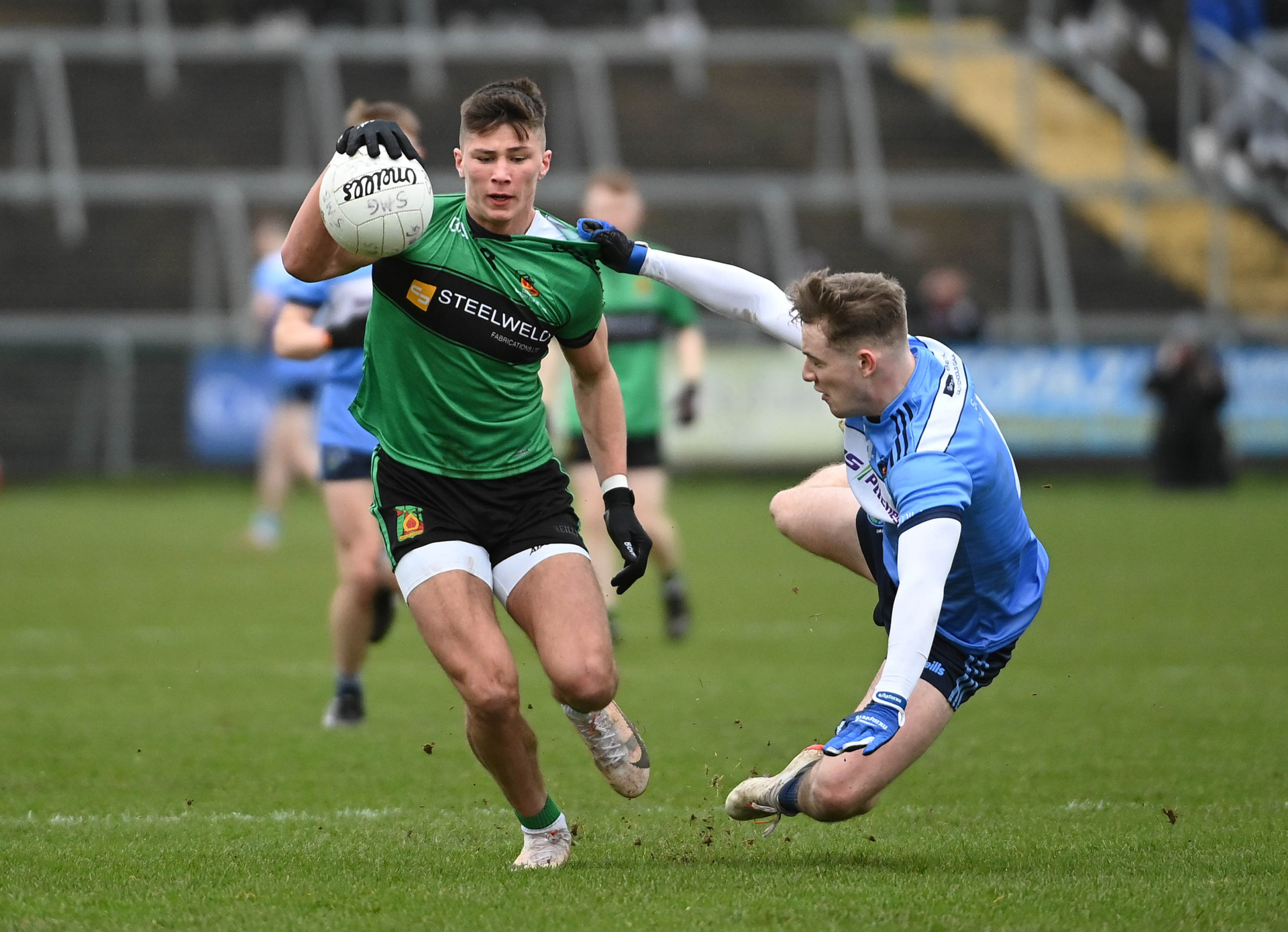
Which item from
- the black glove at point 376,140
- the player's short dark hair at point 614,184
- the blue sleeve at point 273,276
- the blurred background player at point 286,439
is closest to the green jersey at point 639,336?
the player's short dark hair at point 614,184

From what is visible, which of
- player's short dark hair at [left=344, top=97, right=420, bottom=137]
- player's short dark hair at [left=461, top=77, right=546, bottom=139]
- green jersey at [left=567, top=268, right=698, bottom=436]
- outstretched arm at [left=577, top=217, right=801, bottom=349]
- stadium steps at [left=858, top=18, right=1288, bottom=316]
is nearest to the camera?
player's short dark hair at [left=461, top=77, right=546, bottom=139]

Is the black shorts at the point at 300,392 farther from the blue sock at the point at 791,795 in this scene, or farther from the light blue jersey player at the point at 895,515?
the blue sock at the point at 791,795

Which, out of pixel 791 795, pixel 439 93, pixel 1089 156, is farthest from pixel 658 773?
pixel 1089 156

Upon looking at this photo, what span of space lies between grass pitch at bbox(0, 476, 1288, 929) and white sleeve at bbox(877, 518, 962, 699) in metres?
0.65

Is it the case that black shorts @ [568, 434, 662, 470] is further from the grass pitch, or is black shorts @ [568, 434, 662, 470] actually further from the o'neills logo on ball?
the o'neills logo on ball

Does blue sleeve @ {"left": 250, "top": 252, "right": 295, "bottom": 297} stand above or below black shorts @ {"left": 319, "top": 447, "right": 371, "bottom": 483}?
above

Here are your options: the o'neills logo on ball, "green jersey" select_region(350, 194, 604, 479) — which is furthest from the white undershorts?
the o'neills logo on ball

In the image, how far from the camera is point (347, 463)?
26.3 ft

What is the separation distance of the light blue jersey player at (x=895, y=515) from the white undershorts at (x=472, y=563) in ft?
3.02

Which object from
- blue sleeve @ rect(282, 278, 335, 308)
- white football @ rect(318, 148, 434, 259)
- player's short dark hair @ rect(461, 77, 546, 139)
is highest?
player's short dark hair @ rect(461, 77, 546, 139)

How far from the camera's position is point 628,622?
1191 centimetres

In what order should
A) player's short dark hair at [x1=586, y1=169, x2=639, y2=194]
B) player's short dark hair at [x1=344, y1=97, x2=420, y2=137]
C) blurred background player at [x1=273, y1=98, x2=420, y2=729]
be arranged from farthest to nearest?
player's short dark hair at [x1=586, y1=169, x2=639, y2=194] → blurred background player at [x1=273, y1=98, x2=420, y2=729] → player's short dark hair at [x1=344, y1=97, x2=420, y2=137]

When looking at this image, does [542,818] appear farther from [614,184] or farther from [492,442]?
[614,184]

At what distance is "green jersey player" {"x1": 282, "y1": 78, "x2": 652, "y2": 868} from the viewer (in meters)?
5.38
